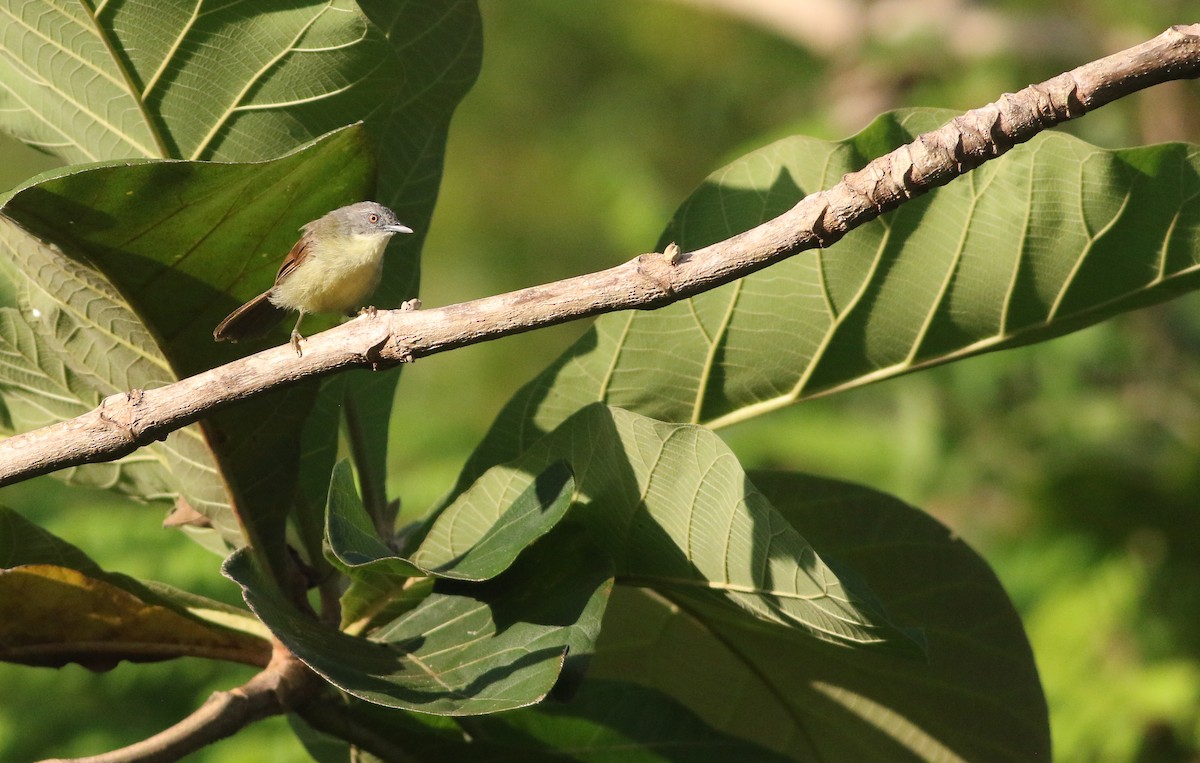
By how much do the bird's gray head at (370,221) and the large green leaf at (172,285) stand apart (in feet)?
0.67

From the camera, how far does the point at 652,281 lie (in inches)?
45.2

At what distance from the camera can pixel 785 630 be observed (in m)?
1.54

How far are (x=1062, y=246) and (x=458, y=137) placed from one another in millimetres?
8464

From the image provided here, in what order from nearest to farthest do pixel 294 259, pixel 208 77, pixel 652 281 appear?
pixel 652 281 → pixel 208 77 → pixel 294 259

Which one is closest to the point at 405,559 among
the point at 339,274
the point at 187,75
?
the point at 339,274

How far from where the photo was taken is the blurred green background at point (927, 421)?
301 cm

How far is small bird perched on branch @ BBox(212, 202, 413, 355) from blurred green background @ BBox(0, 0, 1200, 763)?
1.27m

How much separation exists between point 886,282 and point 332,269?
2.86ft

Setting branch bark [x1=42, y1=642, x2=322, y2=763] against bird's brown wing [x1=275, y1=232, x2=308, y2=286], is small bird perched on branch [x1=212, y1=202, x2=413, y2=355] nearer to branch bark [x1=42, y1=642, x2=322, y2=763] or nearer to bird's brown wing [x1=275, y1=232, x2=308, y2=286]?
bird's brown wing [x1=275, y1=232, x2=308, y2=286]

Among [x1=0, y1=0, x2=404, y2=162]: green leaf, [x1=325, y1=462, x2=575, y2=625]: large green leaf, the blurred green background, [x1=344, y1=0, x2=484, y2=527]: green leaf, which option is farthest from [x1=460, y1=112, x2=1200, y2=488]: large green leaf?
the blurred green background

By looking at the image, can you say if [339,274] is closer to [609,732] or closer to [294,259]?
[294,259]

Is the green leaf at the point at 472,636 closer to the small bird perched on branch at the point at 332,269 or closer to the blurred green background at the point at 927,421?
the small bird perched on branch at the point at 332,269

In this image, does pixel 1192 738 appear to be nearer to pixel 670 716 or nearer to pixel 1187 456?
pixel 1187 456

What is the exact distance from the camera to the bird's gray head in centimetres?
169
